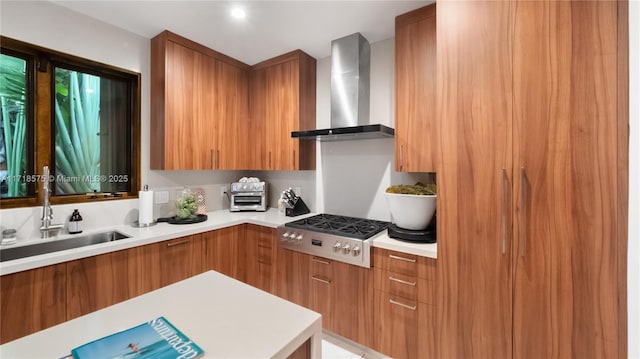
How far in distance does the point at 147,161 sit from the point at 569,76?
291 centimetres

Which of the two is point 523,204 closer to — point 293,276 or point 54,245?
point 293,276

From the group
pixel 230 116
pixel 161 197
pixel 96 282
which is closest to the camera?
pixel 96 282

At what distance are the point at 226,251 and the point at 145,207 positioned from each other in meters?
0.74

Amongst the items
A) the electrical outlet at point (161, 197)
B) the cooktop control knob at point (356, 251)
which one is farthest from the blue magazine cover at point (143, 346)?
the electrical outlet at point (161, 197)

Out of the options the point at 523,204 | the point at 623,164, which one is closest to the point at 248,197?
the point at 523,204

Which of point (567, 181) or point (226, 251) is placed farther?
point (226, 251)

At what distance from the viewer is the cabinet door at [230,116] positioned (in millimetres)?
2617

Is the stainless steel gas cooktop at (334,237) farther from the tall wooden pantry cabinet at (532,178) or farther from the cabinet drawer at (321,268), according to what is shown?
the tall wooden pantry cabinet at (532,178)

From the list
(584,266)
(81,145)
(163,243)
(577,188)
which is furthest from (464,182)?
(81,145)

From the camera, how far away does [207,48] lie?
2.48m

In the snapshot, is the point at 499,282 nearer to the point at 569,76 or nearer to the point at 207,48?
the point at 569,76

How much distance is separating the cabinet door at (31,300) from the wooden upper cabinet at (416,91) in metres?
2.19

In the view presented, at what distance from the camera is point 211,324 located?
2.56 feet
